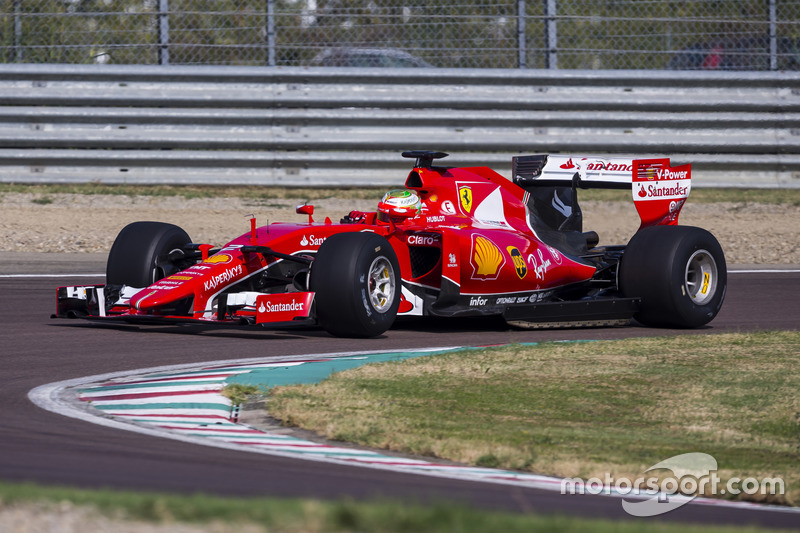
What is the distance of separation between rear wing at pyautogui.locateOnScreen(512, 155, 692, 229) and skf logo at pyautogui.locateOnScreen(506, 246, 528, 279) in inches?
46.1

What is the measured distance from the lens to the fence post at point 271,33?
14672 mm

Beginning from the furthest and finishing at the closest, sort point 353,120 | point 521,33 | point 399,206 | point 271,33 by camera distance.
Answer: point 521,33, point 353,120, point 271,33, point 399,206

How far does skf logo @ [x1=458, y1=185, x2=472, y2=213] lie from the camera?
32.2 ft

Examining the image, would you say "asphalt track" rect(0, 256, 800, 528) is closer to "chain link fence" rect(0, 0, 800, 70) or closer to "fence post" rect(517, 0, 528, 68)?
"chain link fence" rect(0, 0, 800, 70)

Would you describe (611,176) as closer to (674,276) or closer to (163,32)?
(674,276)

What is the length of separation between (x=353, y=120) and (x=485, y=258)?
Result: 6.26 metres

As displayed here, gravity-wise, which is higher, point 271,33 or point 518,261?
point 271,33

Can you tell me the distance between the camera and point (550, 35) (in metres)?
15.4

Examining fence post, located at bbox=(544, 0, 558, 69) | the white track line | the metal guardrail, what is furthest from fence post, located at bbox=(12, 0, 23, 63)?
the white track line

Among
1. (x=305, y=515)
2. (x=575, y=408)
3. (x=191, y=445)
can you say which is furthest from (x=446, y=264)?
(x=305, y=515)

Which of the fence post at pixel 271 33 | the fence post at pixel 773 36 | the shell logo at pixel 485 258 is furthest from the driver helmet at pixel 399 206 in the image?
the fence post at pixel 773 36

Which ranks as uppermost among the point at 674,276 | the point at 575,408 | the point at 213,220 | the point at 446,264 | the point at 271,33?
the point at 271,33

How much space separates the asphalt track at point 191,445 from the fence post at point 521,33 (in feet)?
17.9

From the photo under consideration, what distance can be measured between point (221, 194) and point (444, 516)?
41.3ft
